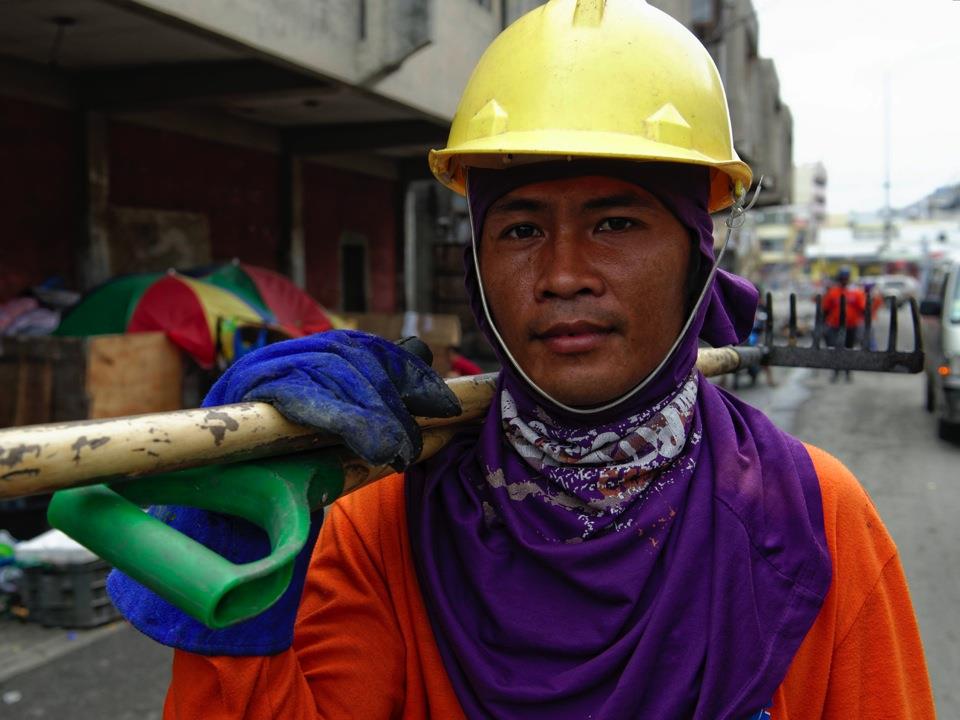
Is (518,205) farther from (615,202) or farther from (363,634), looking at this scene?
(363,634)

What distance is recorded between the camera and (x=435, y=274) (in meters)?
16.1

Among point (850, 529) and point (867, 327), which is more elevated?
point (867, 327)

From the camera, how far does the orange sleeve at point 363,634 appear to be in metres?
1.25

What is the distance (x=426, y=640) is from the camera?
1345 mm

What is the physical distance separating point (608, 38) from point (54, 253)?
7710 mm

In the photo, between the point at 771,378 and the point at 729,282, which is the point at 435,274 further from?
the point at 729,282

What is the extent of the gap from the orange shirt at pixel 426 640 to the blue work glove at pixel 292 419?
3.7 inches

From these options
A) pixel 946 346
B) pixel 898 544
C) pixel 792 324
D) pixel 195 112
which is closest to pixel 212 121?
pixel 195 112

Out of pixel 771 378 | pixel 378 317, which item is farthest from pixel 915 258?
pixel 378 317

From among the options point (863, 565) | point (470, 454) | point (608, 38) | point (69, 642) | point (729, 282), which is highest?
point (608, 38)

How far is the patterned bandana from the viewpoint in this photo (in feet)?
4.24

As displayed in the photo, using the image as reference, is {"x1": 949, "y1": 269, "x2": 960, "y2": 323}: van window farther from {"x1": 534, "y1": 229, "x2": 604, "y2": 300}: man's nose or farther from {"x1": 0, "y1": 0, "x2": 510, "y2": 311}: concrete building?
{"x1": 534, "y1": 229, "x2": 604, "y2": 300}: man's nose

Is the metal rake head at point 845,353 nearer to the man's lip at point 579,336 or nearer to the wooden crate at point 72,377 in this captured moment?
the man's lip at point 579,336

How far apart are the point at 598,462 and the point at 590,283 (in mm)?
270
